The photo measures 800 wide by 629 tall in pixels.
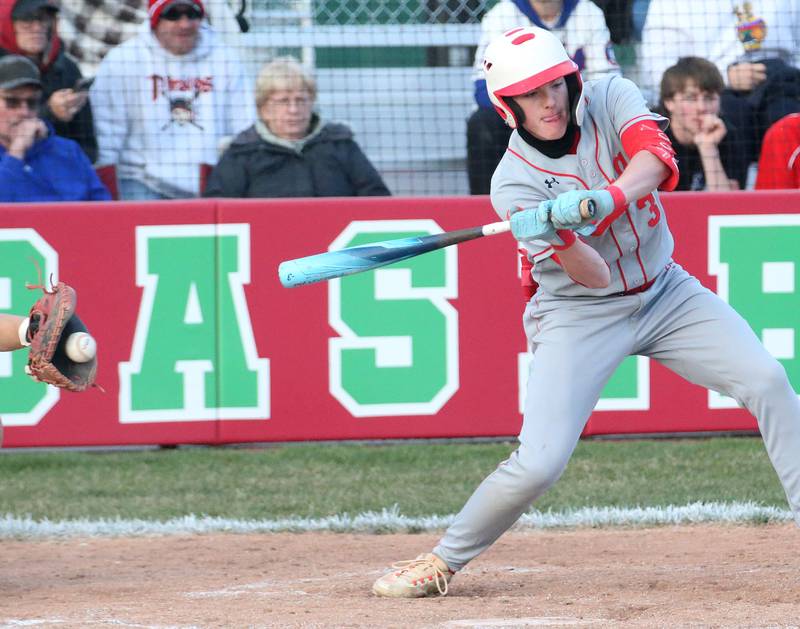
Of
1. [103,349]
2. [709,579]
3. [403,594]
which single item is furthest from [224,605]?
[103,349]

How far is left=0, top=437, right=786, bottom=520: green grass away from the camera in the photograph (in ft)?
19.9

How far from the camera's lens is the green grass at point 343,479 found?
607 centimetres

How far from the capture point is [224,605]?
4.37 metres

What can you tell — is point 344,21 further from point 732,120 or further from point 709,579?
point 709,579

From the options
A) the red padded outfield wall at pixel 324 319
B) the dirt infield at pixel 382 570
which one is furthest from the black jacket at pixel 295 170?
the dirt infield at pixel 382 570

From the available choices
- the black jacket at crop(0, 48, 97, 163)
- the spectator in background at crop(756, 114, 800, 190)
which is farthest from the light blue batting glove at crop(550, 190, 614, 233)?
the black jacket at crop(0, 48, 97, 163)

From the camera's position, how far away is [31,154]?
24.6 ft

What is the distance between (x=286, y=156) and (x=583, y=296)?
3574 millimetres

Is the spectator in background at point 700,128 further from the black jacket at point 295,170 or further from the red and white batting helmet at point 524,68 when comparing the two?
the red and white batting helmet at point 524,68

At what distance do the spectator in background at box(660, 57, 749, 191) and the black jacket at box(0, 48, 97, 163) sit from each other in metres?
3.26

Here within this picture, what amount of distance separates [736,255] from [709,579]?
2872 mm

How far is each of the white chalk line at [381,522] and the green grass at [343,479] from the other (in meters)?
0.14

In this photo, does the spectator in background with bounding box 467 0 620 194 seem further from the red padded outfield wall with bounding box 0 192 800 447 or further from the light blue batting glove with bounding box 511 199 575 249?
the light blue batting glove with bounding box 511 199 575 249

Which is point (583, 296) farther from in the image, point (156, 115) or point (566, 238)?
point (156, 115)
